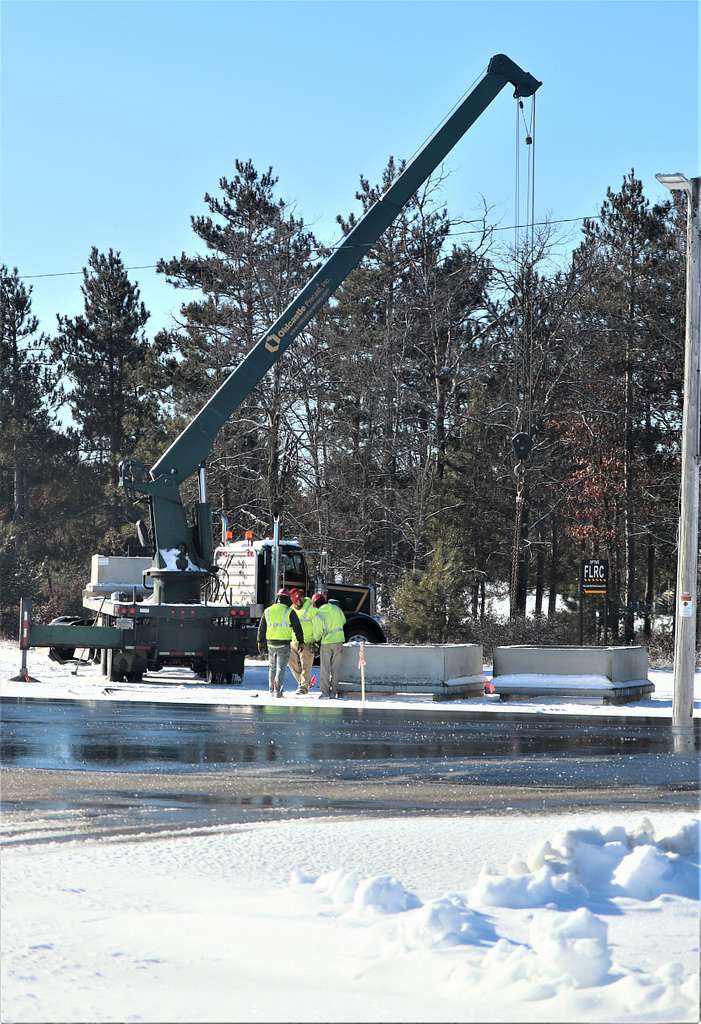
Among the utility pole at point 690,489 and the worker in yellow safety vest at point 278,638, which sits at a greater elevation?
the utility pole at point 690,489

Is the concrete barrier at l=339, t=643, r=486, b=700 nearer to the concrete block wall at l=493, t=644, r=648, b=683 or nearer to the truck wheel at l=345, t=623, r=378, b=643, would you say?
the concrete block wall at l=493, t=644, r=648, b=683

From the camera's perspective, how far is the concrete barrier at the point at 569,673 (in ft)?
76.8

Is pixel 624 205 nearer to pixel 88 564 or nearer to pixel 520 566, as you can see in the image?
pixel 520 566

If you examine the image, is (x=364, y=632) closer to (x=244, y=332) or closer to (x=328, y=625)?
(x=328, y=625)

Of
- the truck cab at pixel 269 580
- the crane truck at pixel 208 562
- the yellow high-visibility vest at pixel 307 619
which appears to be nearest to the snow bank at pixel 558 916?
the yellow high-visibility vest at pixel 307 619

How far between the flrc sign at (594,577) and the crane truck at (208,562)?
4.69 meters

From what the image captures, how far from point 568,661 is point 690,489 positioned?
4.70m

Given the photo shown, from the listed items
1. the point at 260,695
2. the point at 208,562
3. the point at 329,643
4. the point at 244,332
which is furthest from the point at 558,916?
the point at 244,332

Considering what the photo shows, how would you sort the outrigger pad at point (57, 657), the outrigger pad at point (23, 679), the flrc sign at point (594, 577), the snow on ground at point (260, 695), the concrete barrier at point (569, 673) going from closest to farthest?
the snow on ground at point (260, 695) → the concrete barrier at point (569, 673) → the outrigger pad at point (23, 679) → the flrc sign at point (594, 577) → the outrigger pad at point (57, 657)

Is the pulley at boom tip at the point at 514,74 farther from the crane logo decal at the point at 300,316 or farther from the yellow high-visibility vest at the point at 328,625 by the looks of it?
the yellow high-visibility vest at the point at 328,625

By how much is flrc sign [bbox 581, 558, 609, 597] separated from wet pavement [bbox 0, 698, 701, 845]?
31.0 feet

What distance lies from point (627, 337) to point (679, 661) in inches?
975

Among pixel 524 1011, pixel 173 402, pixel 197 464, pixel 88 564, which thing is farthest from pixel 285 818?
pixel 88 564

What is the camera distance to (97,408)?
58.7 m
